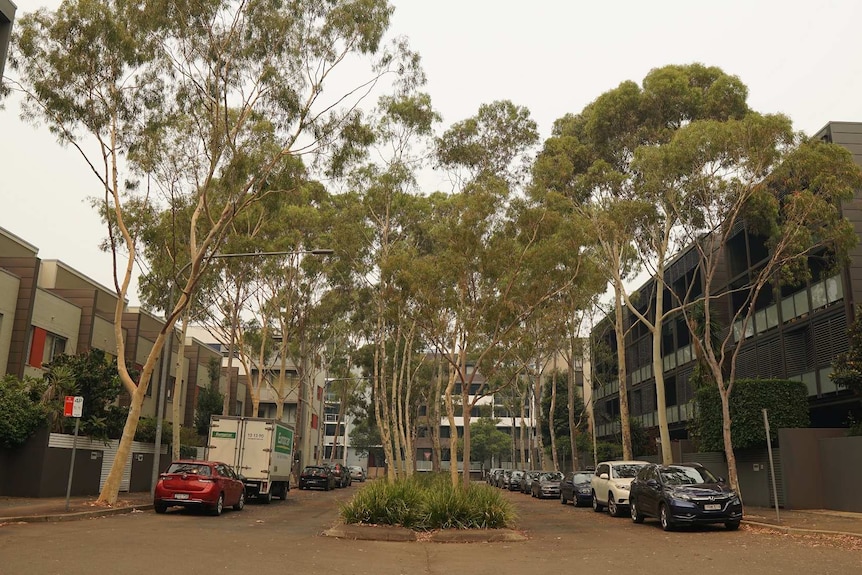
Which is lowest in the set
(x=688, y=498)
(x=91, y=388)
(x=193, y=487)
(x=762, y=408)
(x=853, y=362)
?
(x=688, y=498)

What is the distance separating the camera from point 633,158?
2622cm

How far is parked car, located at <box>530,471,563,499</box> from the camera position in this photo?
1447 inches

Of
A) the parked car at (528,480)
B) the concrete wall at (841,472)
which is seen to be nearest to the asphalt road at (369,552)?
the concrete wall at (841,472)

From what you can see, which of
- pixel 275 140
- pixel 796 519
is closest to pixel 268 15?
pixel 275 140

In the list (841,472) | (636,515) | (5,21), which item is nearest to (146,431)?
(636,515)

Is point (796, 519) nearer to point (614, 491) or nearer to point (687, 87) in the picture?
point (614, 491)

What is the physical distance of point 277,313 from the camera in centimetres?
3572

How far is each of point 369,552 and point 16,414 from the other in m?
15.6

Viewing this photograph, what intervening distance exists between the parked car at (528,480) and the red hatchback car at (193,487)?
23434mm

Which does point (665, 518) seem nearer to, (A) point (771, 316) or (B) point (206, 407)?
(A) point (771, 316)

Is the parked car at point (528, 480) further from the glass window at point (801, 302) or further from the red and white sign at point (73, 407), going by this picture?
the red and white sign at point (73, 407)

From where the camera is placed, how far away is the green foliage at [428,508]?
1554 cm

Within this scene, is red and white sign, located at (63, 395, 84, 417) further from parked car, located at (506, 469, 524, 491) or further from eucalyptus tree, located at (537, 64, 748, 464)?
parked car, located at (506, 469, 524, 491)

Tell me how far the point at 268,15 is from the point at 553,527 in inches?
641
